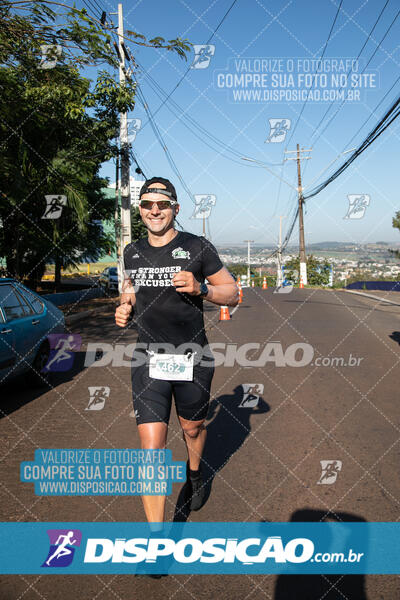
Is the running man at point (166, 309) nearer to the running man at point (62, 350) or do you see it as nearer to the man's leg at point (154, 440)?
the man's leg at point (154, 440)

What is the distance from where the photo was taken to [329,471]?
12.9 ft

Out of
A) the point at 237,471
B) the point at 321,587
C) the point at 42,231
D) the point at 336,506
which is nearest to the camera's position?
the point at 321,587

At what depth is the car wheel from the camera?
21.7 ft

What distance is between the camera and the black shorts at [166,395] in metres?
2.91

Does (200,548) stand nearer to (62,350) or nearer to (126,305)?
(126,305)

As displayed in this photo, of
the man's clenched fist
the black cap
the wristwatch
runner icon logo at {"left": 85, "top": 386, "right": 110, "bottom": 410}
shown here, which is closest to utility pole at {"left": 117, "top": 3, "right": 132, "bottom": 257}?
runner icon logo at {"left": 85, "top": 386, "right": 110, "bottom": 410}

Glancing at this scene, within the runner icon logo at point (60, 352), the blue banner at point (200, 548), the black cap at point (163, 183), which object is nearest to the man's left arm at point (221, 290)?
the black cap at point (163, 183)

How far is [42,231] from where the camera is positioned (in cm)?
1936

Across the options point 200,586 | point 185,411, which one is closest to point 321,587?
point 200,586

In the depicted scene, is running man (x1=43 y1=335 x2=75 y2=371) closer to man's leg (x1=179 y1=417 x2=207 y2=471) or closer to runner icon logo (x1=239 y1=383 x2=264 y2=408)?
runner icon logo (x1=239 y1=383 x2=264 y2=408)

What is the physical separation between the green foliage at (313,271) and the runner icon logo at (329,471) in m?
43.5

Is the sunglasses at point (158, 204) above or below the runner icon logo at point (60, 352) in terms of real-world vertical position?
above

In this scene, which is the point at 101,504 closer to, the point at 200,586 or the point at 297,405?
the point at 200,586

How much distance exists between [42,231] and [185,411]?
17.8m
